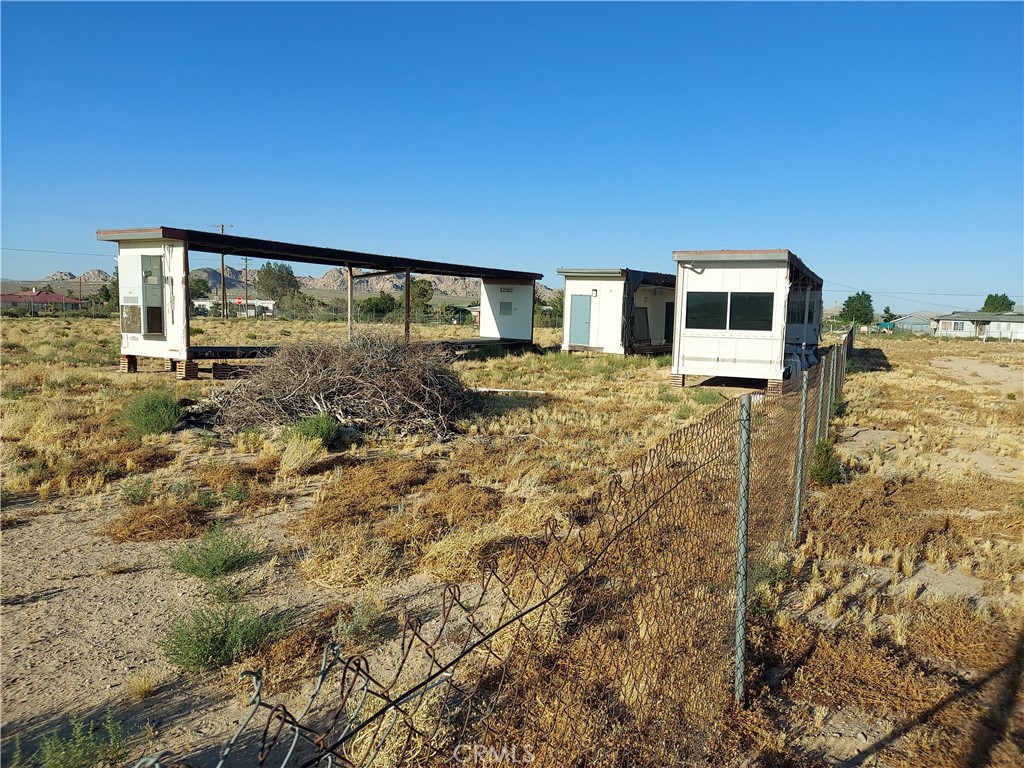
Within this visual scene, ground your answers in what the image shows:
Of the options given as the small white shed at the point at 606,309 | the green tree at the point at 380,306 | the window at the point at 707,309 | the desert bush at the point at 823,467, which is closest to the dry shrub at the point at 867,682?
the desert bush at the point at 823,467

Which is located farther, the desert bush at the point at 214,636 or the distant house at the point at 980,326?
the distant house at the point at 980,326

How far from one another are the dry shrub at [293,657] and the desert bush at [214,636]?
0.32 ft

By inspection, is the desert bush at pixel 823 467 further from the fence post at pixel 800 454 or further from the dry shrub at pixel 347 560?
the dry shrub at pixel 347 560

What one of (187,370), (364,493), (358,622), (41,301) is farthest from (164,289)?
(41,301)

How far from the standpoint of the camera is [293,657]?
419 cm

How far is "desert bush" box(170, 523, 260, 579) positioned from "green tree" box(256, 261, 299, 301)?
98807mm

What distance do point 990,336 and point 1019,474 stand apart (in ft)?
293

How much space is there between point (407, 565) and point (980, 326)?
103 metres

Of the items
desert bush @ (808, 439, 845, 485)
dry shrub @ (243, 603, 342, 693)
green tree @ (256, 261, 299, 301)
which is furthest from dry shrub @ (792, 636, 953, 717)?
green tree @ (256, 261, 299, 301)

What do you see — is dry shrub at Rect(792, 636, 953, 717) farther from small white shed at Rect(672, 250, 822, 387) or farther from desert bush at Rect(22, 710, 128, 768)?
small white shed at Rect(672, 250, 822, 387)

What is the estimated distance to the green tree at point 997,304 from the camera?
362ft

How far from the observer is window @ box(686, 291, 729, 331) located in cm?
1742

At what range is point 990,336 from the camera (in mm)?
82938

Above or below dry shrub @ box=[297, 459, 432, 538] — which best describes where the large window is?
above
